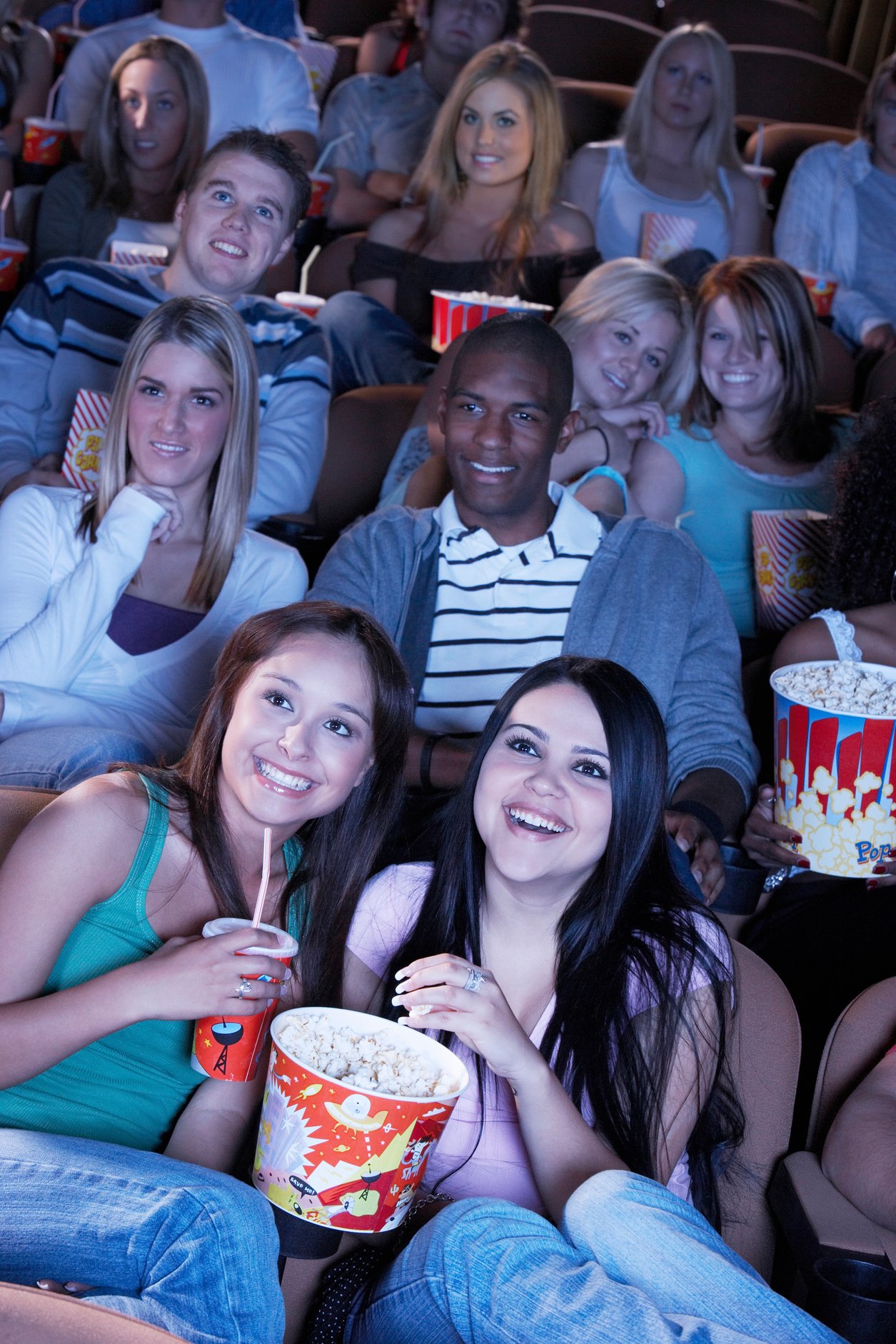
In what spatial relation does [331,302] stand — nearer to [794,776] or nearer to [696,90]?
[696,90]

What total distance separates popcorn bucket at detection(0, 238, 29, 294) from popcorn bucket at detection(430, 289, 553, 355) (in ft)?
3.28

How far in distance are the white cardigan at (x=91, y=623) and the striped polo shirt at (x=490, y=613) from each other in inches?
11.5

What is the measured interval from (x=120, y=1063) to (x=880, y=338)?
294 cm

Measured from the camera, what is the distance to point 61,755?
1922 millimetres

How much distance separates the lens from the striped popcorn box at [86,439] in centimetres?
269

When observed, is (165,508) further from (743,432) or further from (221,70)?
(221,70)

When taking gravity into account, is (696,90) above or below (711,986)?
above

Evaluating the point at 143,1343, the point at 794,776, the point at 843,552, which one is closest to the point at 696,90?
the point at 843,552

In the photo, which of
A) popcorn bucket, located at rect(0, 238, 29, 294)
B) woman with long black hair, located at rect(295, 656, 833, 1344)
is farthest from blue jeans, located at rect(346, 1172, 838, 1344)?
popcorn bucket, located at rect(0, 238, 29, 294)

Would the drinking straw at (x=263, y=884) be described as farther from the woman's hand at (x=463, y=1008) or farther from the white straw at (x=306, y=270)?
the white straw at (x=306, y=270)

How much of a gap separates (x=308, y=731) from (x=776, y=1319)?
2.54 feet

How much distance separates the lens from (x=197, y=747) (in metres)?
1.71

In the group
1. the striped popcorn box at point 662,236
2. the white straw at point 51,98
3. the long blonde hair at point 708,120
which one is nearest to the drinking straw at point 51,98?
the white straw at point 51,98

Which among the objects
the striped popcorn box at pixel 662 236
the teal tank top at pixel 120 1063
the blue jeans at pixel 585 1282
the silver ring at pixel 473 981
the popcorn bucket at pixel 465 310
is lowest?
the blue jeans at pixel 585 1282
